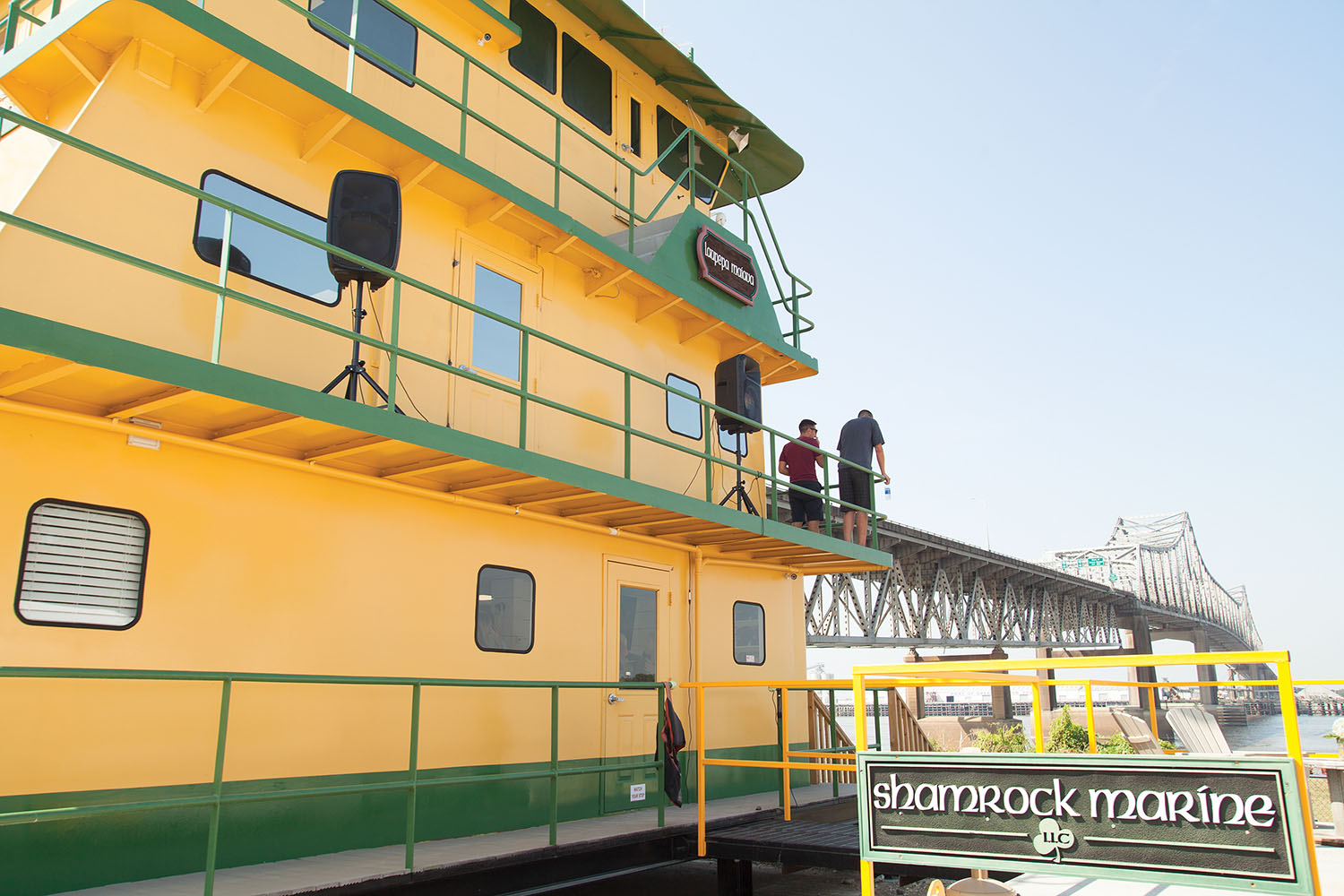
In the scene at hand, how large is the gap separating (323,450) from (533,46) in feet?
18.7

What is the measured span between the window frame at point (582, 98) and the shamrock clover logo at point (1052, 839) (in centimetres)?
919

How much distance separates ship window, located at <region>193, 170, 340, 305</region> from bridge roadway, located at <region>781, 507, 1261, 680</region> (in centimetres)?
1060

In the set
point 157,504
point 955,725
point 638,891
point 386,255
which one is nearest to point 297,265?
point 386,255

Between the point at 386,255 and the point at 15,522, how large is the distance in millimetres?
3109

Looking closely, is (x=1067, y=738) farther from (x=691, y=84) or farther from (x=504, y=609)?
(x=691, y=84)

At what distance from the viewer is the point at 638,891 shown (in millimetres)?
9922

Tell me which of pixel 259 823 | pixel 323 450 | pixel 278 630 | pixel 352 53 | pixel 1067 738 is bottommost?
pixel 1067 738

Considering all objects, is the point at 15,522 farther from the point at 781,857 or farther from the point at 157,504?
the point at 781,857

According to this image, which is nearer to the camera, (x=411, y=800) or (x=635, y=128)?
(x=411, y=800)

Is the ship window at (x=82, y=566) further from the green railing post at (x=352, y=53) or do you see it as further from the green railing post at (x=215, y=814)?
the green railing post at (x=352, y=53)

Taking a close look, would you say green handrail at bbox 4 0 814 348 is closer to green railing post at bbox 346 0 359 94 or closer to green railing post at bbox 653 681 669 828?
green railing post at bbox 346 0 359 94

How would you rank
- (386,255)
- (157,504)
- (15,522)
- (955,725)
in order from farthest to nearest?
(955,725) < (386,255) < (157,504) < (15,522)

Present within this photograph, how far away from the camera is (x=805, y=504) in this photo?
12.4 metres

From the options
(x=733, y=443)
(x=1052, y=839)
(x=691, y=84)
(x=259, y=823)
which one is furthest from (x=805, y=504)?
(x=1052, y=839)
